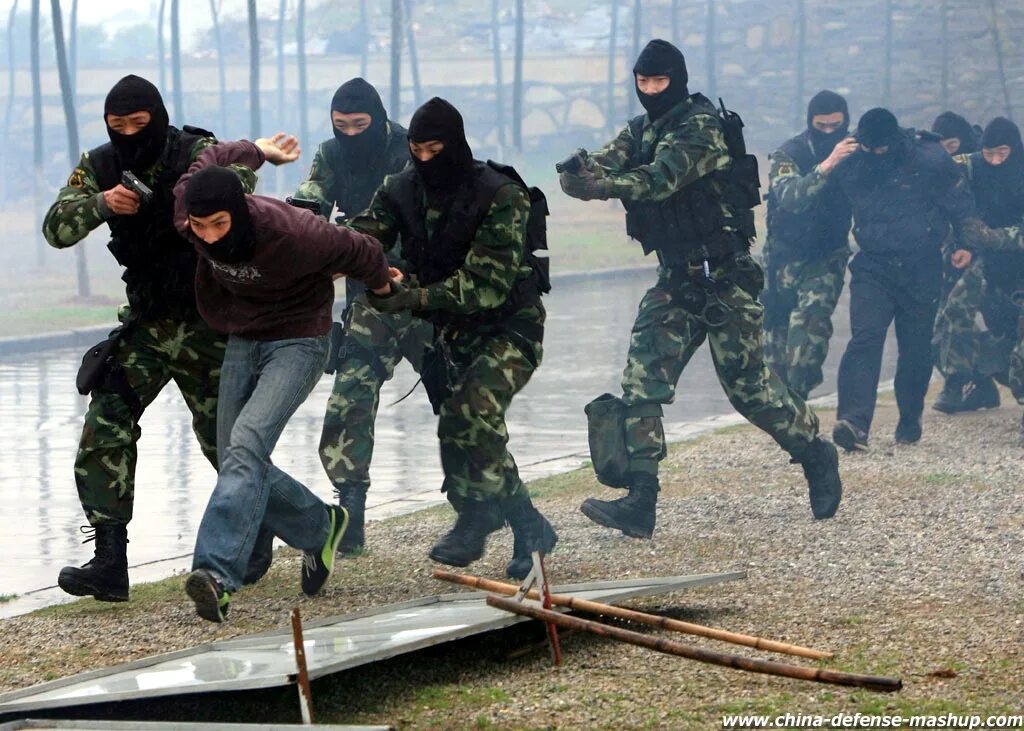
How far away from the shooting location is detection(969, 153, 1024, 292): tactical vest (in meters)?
12.3

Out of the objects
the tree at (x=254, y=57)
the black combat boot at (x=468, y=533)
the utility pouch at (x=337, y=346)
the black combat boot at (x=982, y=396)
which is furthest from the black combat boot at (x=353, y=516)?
the tree at (x=254, y=57)

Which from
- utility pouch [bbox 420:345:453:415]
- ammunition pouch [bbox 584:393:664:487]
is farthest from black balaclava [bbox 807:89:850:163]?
utility pouch [bbox 420:345:453:415]

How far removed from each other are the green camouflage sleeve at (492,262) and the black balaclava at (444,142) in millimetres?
161

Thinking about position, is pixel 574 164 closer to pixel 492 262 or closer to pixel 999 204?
pixel 492 262

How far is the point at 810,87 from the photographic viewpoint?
161 feet

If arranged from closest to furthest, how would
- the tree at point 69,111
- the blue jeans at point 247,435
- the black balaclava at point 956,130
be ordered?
the blue jeans at point 247,435
the black balaclava at point 956,130
the tree at point 69,111

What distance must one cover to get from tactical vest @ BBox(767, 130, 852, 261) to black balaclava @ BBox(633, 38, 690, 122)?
11.1ft

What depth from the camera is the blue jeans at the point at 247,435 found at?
580cm

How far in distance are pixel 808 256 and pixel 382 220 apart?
550cm

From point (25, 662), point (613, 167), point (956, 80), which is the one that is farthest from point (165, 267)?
point (956, 80)

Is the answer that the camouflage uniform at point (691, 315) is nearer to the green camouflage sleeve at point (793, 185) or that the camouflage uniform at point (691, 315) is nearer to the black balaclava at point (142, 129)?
the black balaclava at point (142, 129)

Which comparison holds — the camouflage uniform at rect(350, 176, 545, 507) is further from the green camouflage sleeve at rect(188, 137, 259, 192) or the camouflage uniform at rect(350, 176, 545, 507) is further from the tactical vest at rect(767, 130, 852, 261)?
the tactical vest at rect(767, 130, 852, 261)

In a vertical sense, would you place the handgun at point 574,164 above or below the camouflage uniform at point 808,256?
above

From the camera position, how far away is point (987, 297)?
12570 millimetres
